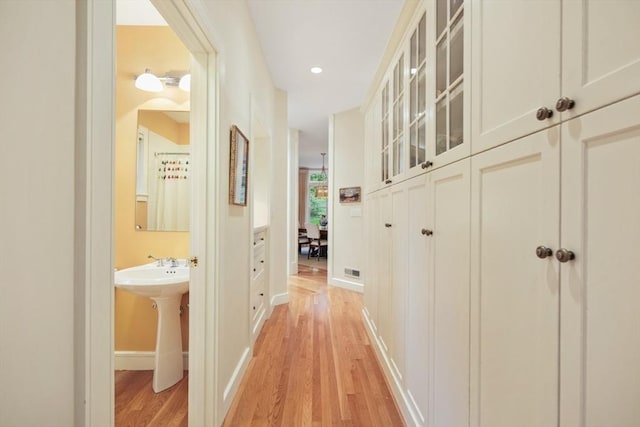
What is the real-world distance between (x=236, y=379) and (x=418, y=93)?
2122 millimetres

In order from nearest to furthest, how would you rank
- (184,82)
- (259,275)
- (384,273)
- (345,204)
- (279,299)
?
(184,82) → (384,273) → (259,275) → (279,299) → (345,204)

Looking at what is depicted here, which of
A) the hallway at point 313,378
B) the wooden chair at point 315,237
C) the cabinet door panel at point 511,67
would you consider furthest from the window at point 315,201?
the cabinet door panel at point 511,67

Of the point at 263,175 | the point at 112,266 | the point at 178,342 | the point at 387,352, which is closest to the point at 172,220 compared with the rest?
the point at 178,342

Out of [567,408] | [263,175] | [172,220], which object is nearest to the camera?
[567,408]

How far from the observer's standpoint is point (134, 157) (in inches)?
81.0

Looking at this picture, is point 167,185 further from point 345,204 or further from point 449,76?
point 345,204

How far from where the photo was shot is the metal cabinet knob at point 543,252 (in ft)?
2.02

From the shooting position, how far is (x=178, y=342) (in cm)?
190

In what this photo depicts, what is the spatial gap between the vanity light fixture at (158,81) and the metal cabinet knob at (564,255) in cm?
224

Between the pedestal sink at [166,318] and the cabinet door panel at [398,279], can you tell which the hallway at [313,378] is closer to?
the cabinet door panel at [398,279]

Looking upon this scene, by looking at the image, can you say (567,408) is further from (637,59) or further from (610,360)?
(637,59)

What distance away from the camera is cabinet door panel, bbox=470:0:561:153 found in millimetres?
631

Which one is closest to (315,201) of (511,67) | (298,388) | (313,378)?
(313,378)

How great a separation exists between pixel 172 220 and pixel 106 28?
67.5 inches
